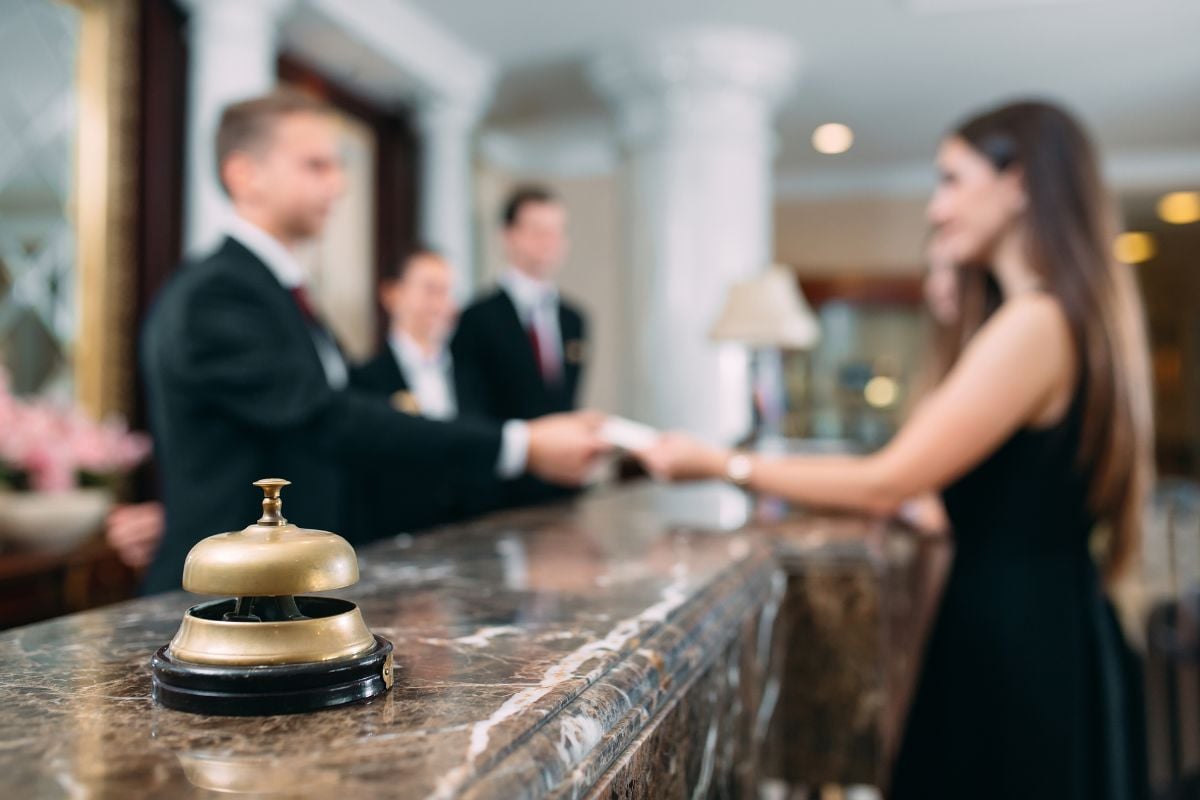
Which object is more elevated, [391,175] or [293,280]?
[391,175]

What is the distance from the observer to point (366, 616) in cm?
99

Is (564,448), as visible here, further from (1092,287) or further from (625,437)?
(1092,287)

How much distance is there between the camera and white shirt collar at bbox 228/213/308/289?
6.74 ft

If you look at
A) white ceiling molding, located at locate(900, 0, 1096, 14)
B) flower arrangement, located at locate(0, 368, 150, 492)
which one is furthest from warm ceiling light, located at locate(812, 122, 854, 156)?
flower arrangement, located at locate(0, 368, 150, 492)

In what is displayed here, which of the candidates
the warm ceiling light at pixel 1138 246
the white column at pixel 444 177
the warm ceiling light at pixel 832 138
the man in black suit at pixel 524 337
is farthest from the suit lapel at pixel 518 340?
the warm ceiling light at pixel 1138 246

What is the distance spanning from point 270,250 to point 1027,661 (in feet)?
5.06

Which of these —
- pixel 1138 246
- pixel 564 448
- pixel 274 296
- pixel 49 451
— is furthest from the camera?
pixel 1138 246

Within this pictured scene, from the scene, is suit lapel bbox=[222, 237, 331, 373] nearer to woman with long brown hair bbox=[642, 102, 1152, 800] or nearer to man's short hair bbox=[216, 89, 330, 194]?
man's short hair bbox=[216, 89, 330, 194]

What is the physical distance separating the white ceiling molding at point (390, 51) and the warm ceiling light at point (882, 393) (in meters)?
5.26

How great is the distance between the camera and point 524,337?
14.6 feet

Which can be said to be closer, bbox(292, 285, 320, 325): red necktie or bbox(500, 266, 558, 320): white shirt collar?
bbox(292, 285, 320, 325): red necktie

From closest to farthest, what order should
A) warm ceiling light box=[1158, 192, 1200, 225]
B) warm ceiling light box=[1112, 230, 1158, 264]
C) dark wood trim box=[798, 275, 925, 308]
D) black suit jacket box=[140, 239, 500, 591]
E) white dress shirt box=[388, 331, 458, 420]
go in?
1. black suit jacket box=[140, 239, 500, 591]
2. white dress shirt box=[388, 331, 458, 420]
3. warm ceiling light box=[1158, 192, 1200, 225]
4. dark wood trim box=[798, 275, 925, 308]
5. warm ceiling light box=[1112, 230, 1158, 264]

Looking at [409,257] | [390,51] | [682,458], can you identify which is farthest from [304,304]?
[390,51]

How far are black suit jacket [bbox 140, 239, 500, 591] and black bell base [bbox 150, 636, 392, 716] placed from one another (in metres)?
1.20
